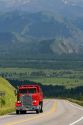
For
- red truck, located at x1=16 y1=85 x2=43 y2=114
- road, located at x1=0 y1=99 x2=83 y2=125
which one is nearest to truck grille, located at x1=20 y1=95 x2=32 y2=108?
red truck, located at x1=16 y1=85 x2=43 y2=114

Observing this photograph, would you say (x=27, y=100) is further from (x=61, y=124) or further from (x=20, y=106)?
(x=61, y=124)

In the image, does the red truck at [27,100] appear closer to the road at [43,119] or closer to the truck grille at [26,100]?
the truck grille at [26,100]

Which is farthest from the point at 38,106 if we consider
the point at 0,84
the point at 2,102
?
the point at 0,84

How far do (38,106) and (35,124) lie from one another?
17970mm

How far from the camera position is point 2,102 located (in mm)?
64375

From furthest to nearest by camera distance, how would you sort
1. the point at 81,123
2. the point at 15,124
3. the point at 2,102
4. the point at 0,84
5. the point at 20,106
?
1. the point at 0,84
2. the point at 2,102
3. the point at 20,106
4. the point at 81,123
5. the point at 15,124

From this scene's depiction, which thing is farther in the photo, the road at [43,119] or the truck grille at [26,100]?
the truck grille at [26,100]

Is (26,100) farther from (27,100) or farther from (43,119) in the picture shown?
(43,119)

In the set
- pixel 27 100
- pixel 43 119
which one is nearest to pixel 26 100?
pixel 27 100

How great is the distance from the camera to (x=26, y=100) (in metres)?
55.4

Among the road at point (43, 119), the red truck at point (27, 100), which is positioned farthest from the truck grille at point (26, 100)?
the road at point (43, 119)

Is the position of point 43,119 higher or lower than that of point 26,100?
lower

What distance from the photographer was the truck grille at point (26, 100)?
55.0 meters

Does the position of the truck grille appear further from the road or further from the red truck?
the road
